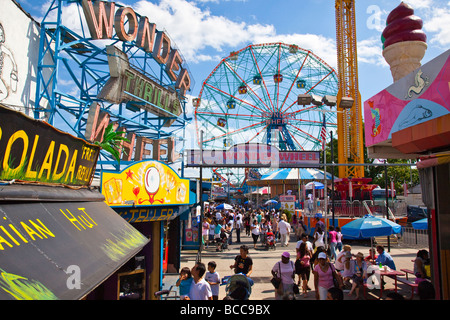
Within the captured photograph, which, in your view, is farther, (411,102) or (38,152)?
(411,102)

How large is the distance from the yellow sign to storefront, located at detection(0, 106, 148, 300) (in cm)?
209

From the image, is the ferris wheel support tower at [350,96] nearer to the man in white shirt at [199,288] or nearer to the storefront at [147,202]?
the storefront at [147,202]

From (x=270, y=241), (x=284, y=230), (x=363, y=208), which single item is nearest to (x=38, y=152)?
(x=270, y=241)

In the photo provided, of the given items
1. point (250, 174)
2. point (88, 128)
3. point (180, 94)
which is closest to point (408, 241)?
point (180, 94)

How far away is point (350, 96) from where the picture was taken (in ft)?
91.4

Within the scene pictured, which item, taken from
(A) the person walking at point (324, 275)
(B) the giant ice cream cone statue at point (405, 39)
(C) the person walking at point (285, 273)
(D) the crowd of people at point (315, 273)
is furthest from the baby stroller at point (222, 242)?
(B) the giant ice cream cone statue at point (405, 39)

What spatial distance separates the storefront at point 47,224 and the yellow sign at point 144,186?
6.86 feet

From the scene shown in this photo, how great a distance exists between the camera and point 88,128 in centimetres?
1213

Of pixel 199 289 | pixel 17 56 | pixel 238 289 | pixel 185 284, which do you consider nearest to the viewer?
pixel 238 289

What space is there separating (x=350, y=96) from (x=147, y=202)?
932 inches

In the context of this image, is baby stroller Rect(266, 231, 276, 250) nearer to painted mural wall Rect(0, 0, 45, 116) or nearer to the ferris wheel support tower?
painted mural wall Rect(0, 0, 45, 116)

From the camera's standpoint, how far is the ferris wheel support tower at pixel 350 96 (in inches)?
1101

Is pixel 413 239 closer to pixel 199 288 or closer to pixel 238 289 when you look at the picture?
pixel 238 289

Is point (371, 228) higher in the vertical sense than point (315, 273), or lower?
higher
